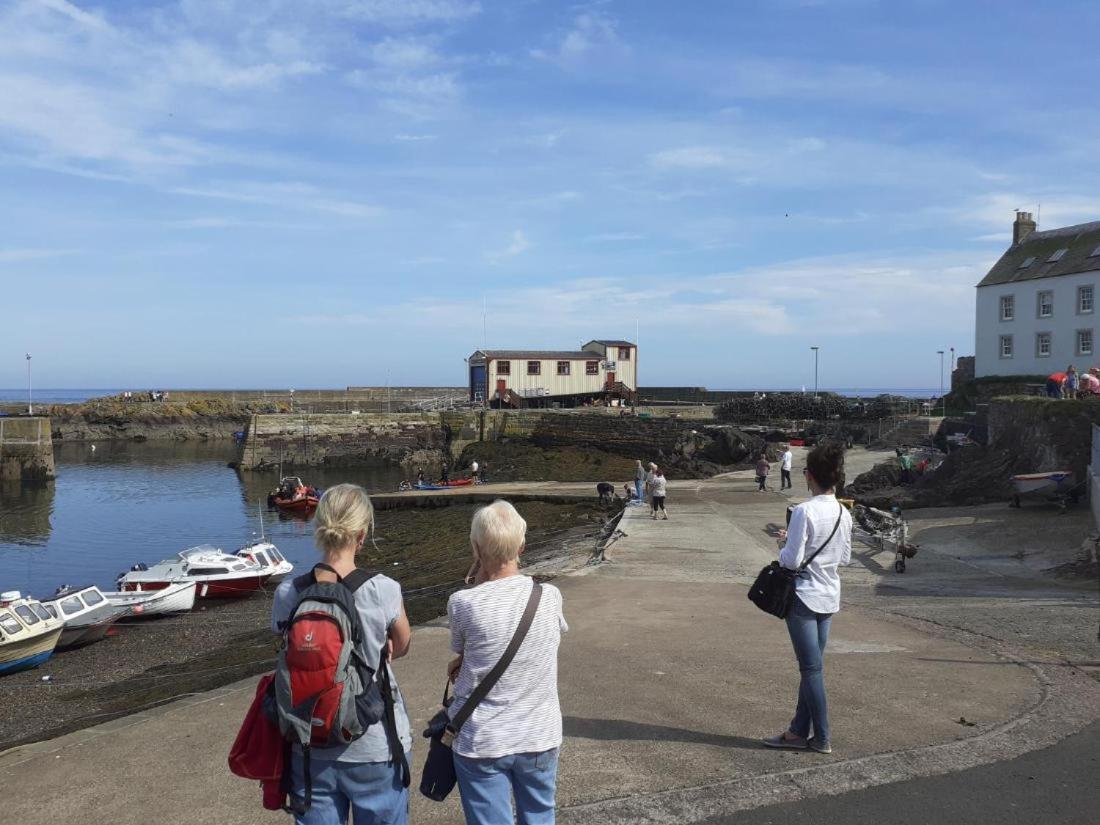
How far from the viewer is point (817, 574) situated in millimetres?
5594

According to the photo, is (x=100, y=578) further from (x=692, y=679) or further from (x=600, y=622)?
(x=692, y=679)

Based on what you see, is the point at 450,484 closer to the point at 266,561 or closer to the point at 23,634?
the point at 266,561

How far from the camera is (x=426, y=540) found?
91.9 ft

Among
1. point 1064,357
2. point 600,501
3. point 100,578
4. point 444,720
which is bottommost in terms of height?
point 100,578

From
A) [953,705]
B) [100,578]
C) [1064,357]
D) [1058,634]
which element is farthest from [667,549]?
[1064,357]

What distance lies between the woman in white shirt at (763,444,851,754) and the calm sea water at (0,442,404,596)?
2436cm

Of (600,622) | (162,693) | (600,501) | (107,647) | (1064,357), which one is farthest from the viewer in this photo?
(1064,357)

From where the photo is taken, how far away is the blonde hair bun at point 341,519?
3.51 metres

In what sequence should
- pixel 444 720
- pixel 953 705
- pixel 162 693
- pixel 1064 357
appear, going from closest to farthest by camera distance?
pixel 444 720
pixel 953 705
pixel 162 693
pixel 1064 357

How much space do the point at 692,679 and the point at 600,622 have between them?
2.47 meters

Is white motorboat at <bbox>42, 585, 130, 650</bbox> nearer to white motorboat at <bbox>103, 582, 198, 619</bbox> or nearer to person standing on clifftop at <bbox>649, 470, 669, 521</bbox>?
white motorboat at <bbox>103, 582, 198, 619</bbox>

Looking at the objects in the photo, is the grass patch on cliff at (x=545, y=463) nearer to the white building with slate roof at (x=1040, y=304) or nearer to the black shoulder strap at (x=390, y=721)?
the white building with slate roof at (x=1040, y=304)

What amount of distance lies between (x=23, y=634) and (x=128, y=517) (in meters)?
24.2

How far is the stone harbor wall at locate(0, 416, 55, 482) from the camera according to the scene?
4991 centimetres
